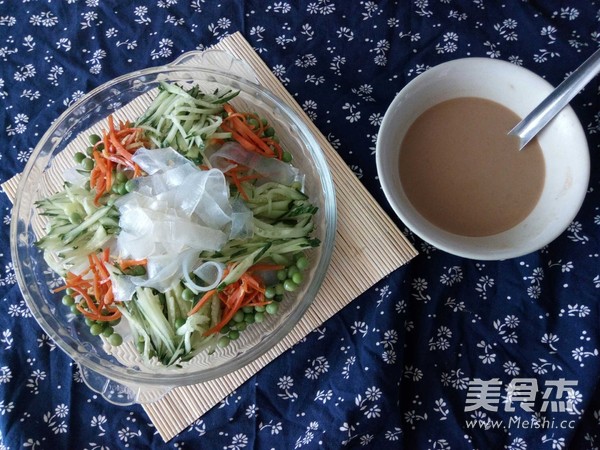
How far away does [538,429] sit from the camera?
4.68 feet

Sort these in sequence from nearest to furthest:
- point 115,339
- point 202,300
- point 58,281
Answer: point 202,300, point 115,339, point 58,281

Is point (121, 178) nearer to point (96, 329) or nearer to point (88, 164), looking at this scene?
point (88, 164)

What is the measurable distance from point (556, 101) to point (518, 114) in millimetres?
118

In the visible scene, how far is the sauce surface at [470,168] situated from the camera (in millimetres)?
1351

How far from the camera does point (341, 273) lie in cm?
147

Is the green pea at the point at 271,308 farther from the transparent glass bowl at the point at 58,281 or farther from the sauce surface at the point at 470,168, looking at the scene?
the sauce surface at the point at 470,168

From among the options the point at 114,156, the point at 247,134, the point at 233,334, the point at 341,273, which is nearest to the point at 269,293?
the point at 233,334

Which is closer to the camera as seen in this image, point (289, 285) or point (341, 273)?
point (289, 285)

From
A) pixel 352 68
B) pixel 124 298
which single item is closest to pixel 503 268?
pixel 352 68

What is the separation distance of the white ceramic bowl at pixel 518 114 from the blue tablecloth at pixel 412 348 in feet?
0.63

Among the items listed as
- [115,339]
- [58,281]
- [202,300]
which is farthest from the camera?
[58,281]

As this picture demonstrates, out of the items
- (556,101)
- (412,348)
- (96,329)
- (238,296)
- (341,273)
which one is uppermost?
(96,329)

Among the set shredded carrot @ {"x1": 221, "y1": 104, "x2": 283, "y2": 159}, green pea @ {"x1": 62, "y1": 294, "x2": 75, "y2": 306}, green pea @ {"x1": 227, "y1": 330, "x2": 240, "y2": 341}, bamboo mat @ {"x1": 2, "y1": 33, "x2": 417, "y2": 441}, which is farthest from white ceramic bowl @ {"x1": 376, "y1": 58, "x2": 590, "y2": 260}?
green pea @ {"x1": 62, "y1": 294, "x2": 75, "y2": 306}

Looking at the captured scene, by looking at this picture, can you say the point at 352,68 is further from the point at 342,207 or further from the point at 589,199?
the point at 589,199
